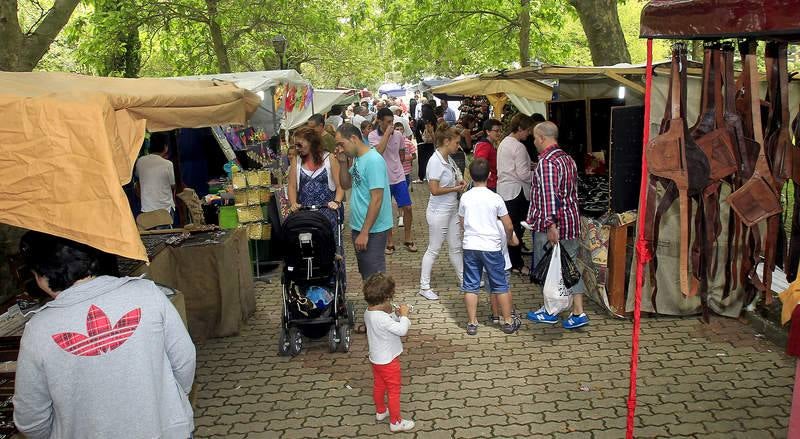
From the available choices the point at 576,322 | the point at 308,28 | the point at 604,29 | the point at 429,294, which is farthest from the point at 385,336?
the point at 308,28

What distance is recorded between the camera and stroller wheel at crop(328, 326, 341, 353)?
5746 millimetres

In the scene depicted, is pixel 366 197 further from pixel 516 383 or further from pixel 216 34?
pixel 216 34

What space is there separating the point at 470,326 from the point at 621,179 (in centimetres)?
196

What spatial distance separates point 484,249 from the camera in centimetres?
581

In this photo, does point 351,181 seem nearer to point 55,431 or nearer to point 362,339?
point 362,339

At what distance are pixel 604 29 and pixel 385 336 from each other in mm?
7607

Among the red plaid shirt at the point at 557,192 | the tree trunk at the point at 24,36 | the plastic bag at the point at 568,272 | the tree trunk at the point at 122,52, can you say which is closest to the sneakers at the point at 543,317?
the plastic bag at the point at 568,272

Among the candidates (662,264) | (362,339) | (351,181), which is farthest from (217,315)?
(662,264)

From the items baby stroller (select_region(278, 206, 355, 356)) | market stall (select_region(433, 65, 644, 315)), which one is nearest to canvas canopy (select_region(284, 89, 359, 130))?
market stall (select_region(433, 65, 644, 315))

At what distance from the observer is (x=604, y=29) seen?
396 inches

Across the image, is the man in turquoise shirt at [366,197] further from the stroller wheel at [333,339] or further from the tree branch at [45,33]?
the tree branch at [45,33]

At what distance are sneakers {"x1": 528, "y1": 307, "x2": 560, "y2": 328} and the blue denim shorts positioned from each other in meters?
0.58

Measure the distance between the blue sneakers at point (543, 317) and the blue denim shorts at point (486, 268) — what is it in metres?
0.58

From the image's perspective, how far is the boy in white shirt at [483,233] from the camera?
19.0 ft
